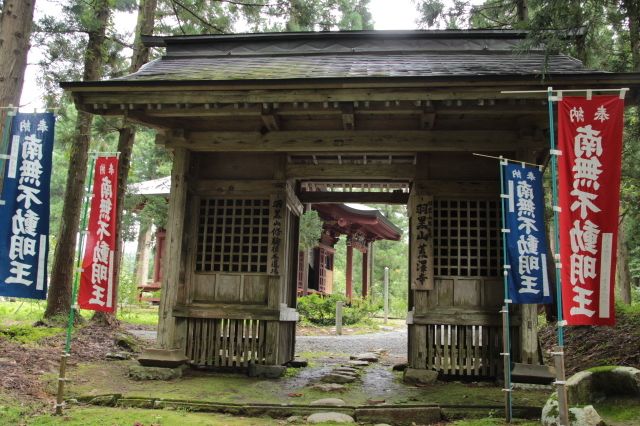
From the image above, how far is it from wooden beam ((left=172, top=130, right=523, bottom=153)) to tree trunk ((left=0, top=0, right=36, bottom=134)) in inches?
95.1

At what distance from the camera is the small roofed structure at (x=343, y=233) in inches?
867

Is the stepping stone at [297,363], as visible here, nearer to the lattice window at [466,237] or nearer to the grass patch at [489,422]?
the lattice window at [466,237]

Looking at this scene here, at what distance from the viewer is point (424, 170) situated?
8.95 m

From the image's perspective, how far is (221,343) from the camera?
360 inches

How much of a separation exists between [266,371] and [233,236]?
2.31 metres

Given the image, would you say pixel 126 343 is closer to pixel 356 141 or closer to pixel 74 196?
pixel 74 196

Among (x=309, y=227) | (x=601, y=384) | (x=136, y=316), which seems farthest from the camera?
(x=136, y=316)

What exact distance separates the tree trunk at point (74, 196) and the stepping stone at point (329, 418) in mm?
7831

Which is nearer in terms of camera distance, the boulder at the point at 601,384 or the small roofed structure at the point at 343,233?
the boulder at the point at 601,384

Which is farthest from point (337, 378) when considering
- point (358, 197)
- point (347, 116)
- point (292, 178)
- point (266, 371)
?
point (347, 116)

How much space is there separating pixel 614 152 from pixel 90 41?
36.5 ft

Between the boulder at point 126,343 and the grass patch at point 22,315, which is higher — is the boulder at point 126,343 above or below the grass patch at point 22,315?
below

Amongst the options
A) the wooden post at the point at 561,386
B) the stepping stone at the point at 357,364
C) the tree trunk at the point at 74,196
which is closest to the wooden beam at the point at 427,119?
the wooden post at the point at 561,386

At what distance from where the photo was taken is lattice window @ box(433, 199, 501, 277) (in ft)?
28.7
